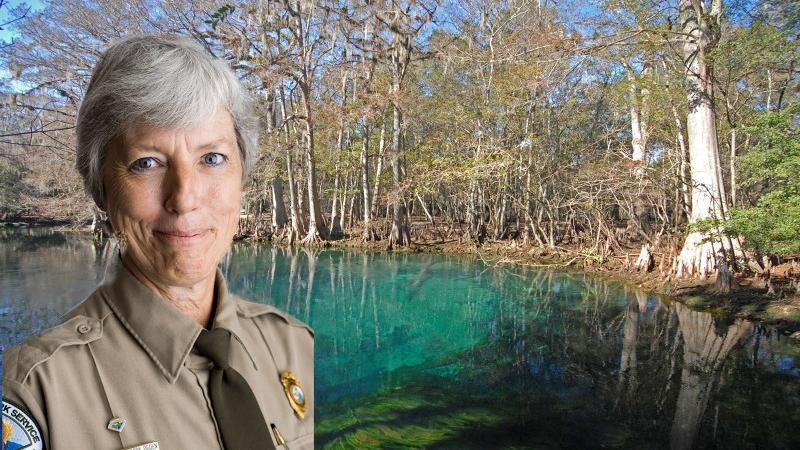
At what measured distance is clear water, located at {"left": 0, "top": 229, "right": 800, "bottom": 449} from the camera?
3510 mm

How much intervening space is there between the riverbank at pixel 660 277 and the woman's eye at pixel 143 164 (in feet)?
23.6

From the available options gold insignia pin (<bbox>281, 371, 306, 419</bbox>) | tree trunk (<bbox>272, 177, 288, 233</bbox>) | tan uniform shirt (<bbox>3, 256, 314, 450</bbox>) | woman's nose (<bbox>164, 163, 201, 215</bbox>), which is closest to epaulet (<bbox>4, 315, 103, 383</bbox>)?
tan uniform shirt (<bbox>3, 256, 314, 450</bbox>)

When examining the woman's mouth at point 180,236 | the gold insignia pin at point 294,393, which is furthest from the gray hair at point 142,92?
the gold insignia pin at point 294,393

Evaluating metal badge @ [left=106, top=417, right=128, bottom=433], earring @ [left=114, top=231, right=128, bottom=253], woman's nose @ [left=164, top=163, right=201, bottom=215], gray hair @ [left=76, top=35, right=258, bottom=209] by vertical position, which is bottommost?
metal badge @ [left=106, top=417, right=128, bottom=433]

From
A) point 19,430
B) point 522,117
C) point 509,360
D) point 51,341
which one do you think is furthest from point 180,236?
point 522,117

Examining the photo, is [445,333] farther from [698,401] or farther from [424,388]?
[698,401]

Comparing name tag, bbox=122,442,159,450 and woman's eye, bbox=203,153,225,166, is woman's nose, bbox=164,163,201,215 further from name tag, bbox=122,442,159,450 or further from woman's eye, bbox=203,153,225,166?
name tag, bbox=122,442,159,450

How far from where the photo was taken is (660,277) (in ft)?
28.6

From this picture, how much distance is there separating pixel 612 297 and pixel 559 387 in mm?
4332

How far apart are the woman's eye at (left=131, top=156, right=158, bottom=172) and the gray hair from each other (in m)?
0.07

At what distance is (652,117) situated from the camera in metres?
11.4

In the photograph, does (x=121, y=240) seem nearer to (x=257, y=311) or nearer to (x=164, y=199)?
(x=164, y=199)

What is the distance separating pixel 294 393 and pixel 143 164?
594 mm

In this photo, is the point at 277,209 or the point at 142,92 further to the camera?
the point at 277,209
